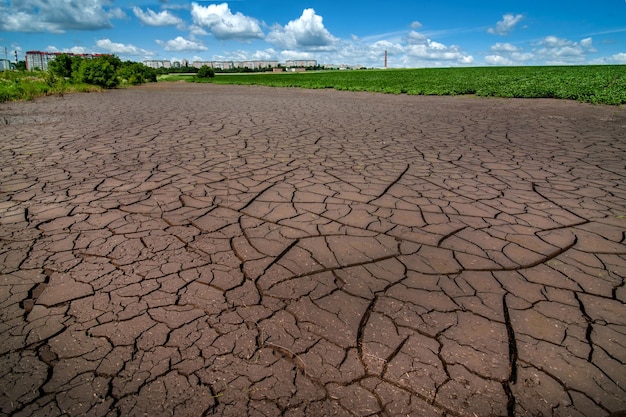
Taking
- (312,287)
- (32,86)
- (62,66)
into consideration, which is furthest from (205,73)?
(312,287)

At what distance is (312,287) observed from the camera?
2.40 m

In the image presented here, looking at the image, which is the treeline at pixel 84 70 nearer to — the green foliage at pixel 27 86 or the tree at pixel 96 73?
the tree at pixel 96 73

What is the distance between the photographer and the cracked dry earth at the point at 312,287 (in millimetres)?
1642

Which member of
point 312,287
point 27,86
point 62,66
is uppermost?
point 62,66

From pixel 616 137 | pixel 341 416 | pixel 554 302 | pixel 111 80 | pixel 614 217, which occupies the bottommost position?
pixel 341 416

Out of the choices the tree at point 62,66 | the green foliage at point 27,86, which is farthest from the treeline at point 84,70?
the green foliage at point 27,86

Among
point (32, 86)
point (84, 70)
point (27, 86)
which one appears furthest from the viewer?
point (84, 70)

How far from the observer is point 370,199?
3855 millimetres

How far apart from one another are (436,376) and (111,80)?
25.3 m

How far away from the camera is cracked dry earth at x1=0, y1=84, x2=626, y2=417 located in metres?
1.64

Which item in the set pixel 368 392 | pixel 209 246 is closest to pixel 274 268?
pixel 209 246

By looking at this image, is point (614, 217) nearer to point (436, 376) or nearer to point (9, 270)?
point (436, 376)

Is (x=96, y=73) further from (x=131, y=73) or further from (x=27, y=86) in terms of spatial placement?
(x=131, y=73)

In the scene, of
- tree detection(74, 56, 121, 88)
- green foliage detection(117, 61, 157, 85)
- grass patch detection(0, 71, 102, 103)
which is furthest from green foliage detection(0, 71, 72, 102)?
green foliage detection(117, 61, 157, 85)
